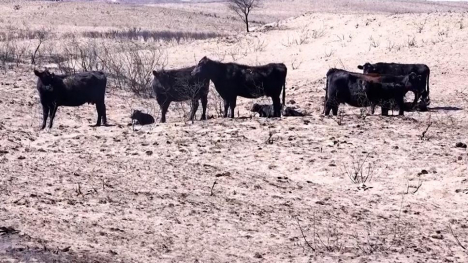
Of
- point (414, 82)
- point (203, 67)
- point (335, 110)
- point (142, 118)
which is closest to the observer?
point (142, 118)

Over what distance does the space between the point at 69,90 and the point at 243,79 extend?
3.69 metres

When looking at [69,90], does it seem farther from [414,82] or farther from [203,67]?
[414,82]

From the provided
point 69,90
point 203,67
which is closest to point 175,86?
point 203,67

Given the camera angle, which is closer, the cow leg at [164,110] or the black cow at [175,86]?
the cow leg at [164,110]

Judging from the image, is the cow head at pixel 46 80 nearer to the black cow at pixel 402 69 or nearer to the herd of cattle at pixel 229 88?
the herd of cattle at pixel 229 88

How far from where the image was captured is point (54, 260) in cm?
601

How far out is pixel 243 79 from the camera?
15148 millimetres

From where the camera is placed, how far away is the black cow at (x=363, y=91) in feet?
47.6

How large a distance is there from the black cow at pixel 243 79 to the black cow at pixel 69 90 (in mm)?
2356

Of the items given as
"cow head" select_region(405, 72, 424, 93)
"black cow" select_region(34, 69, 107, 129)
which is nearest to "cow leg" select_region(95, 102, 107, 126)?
"black cow" select_region(34, 69, 107, 129)

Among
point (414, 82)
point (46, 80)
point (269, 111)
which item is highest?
point (46, 80)

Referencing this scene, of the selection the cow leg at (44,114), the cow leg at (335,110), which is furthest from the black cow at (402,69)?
the cow leg at (44,114)

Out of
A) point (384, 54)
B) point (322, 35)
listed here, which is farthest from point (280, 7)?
point (384, 54)

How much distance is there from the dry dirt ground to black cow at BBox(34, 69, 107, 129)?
1.88ft
